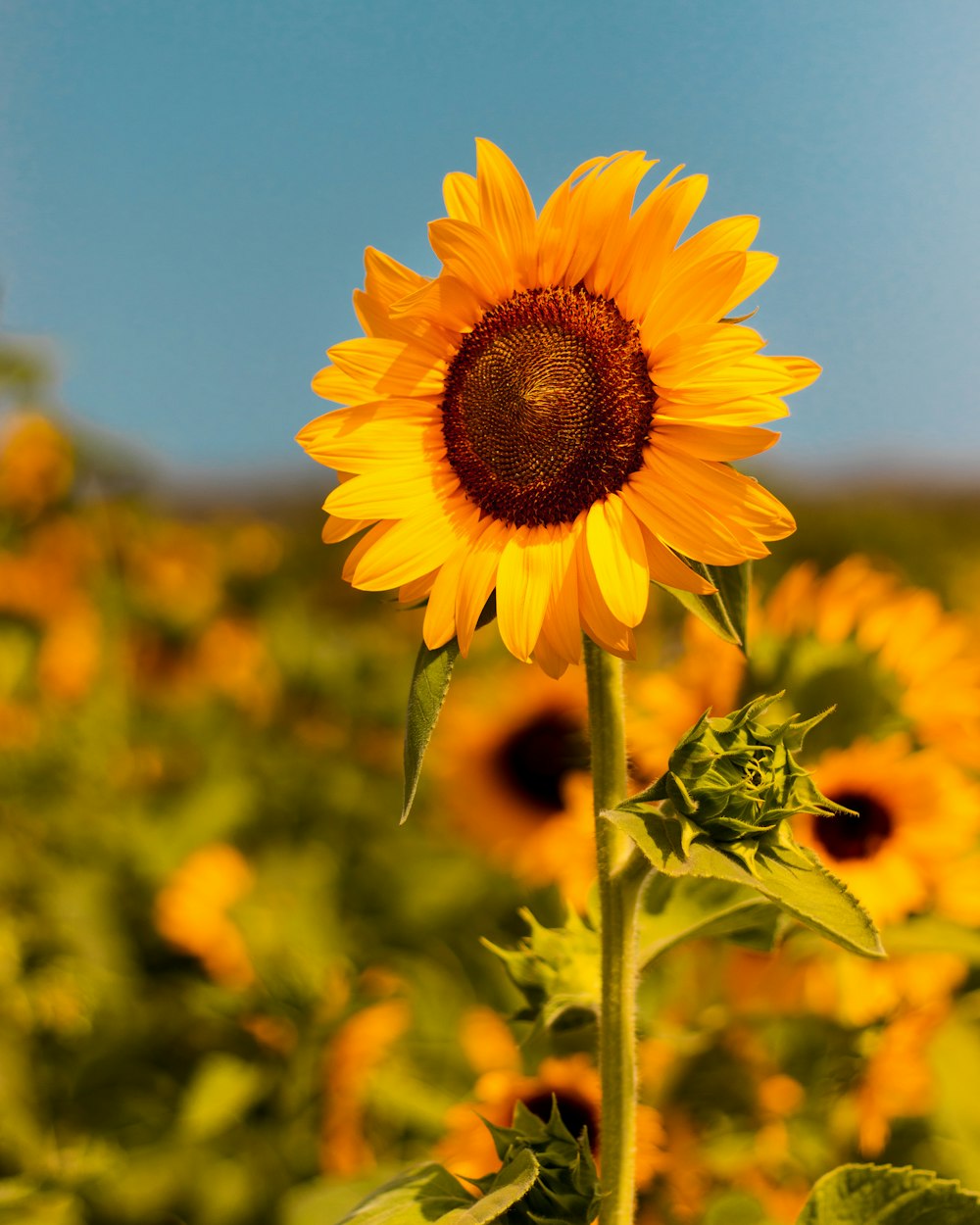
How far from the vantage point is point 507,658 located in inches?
136

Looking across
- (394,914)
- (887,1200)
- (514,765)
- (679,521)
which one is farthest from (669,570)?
(394,914)

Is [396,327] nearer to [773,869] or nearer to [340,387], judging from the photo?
[340,387]

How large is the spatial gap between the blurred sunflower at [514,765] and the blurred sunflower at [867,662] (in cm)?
84

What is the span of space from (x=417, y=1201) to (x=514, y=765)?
174 centimetres

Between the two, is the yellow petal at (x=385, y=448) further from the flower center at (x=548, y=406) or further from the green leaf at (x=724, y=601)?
the green leaf at (x=724, y=601)

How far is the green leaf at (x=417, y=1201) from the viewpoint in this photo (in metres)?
1.04

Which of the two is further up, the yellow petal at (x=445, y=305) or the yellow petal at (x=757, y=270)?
the yellow petal at (x=757, y=270)

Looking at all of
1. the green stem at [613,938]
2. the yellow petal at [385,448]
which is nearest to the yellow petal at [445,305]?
the yellow petal at [385,448]

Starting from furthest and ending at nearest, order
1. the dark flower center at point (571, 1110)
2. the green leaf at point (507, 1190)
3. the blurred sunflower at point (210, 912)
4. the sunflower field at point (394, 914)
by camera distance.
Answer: the blurred sunflower at point (210, 912) → the sunflower field at point (394, 914) → the dark flower center at point (571, 1110) → the green leaf at point (507, 1190)

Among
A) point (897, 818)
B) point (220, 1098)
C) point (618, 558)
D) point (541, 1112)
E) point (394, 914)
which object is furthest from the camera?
point (394, 914)

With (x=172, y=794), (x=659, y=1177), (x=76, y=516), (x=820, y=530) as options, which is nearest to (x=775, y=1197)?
(x=659, y=1177)

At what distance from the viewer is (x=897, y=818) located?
5.87 ft

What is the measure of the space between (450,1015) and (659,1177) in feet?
3.03

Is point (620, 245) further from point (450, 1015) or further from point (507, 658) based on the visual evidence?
point (507, 658)
